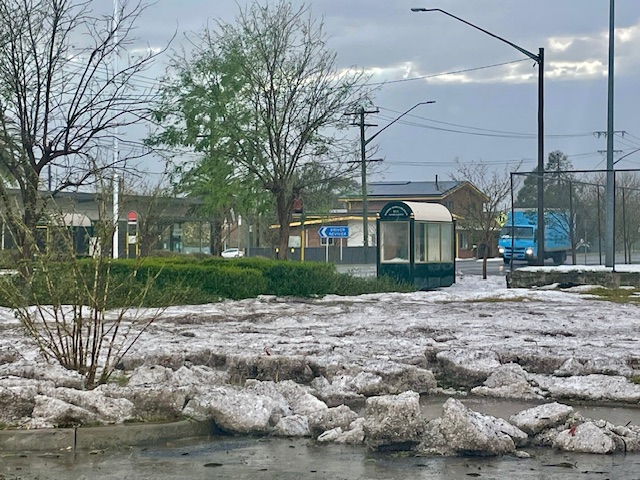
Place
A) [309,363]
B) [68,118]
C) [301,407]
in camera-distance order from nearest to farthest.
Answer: [301,407] → [309,363] → [68,118]

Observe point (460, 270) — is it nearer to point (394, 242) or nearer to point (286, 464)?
point (394, 242)

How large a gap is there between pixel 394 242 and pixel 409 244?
0.56m

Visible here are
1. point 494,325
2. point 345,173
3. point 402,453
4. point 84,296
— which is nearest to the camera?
point 402,453

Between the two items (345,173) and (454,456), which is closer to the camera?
(454,456)

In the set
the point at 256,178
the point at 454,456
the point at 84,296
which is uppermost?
the point at 256,178

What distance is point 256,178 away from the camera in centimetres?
3166

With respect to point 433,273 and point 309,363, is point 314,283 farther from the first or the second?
point 309,363

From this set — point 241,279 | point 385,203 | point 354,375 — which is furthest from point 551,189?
point 385,203

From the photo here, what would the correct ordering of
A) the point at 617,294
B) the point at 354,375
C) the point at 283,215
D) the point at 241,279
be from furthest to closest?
1. the point at 283,215
2. the point at 617,294
3. the point at 241,279
4. the point at 354,375

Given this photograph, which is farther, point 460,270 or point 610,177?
point 460,270

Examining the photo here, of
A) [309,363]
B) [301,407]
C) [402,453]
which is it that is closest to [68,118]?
[309,363]

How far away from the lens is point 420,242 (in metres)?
29.9

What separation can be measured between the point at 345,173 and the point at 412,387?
22.2 meters

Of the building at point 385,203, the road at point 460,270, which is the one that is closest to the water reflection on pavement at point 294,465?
the road at point 460,270
